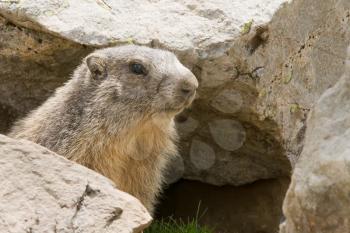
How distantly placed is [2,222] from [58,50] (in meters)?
2.74

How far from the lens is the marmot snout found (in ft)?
20.0

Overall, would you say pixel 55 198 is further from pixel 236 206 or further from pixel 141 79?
pixel 236 206

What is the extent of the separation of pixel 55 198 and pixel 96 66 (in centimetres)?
195

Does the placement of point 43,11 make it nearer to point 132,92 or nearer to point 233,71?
point 132,92

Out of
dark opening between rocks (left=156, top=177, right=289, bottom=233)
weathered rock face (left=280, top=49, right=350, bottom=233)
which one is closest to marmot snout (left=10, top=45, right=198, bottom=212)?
dark opening between rocks (left=156, top=177, right=289, bottom=233)

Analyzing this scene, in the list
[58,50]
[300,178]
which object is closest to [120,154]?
[58,50]

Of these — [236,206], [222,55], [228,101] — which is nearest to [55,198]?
[222,55]

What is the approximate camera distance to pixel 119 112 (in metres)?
6.17

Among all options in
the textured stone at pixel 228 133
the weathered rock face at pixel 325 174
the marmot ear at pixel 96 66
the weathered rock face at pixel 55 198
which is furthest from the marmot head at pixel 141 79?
the weathered rock face at pixel 325 174

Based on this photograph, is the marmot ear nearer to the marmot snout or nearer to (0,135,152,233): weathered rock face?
the marmot snout

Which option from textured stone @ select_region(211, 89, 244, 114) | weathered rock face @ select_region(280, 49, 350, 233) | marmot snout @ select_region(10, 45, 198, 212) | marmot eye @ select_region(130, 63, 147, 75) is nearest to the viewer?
weathered rock face @ select_region(280, 49, 350, 233)

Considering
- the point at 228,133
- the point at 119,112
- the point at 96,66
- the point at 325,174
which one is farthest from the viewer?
the point at 228,133

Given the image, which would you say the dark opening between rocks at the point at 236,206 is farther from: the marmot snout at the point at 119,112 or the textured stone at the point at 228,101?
the marmot snout at the point at 119,112

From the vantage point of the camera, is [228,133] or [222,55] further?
[228,133]
